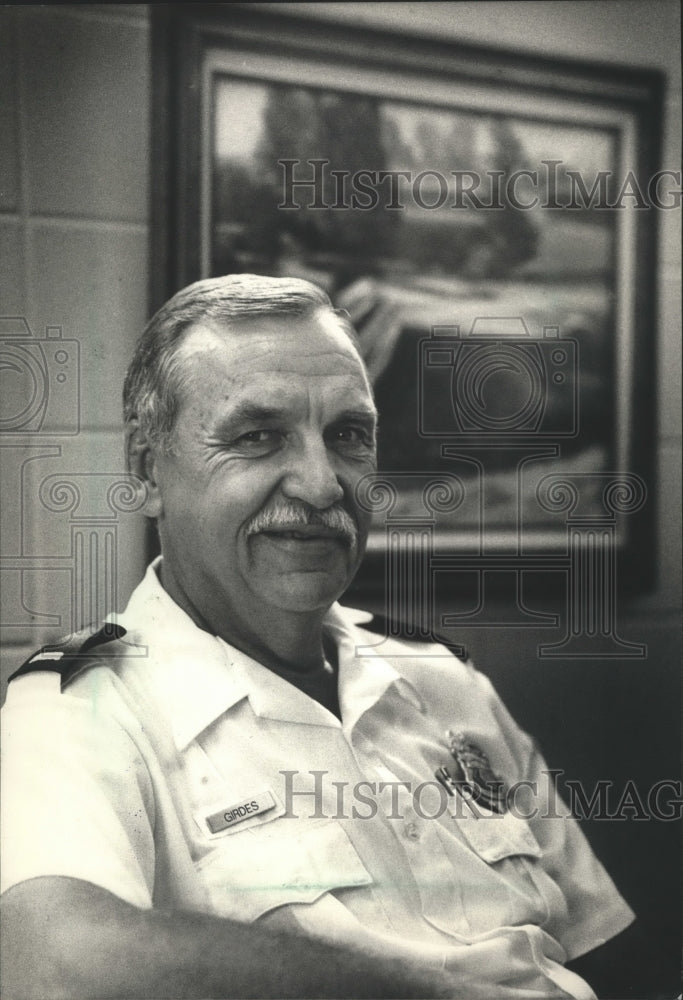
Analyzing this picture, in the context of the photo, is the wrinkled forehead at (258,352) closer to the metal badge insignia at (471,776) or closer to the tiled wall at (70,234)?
the tiled wall at (70,234)

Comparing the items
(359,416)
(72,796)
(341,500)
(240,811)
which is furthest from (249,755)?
(359,416)

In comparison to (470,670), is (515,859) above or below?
below

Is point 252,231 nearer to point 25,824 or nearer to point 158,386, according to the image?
point 158,386

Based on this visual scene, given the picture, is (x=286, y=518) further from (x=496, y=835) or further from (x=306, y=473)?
(x=496, y=835)

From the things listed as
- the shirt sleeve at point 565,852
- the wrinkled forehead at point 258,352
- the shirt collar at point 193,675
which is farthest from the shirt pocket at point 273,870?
the wrinkled forehead at point 258,352

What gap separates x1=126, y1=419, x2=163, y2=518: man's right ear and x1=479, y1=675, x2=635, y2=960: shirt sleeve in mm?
467

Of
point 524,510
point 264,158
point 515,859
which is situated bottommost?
point 515,859

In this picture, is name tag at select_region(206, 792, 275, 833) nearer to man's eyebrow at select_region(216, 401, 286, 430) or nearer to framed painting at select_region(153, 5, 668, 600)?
framed painting at select_region(153, 5, 668, 600)

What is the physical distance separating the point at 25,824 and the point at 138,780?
0.43 ft

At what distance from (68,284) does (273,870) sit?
726 mm

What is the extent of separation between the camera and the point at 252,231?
3.84ft

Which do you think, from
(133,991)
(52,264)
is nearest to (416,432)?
(52,264)

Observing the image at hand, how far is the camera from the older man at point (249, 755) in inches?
41.3

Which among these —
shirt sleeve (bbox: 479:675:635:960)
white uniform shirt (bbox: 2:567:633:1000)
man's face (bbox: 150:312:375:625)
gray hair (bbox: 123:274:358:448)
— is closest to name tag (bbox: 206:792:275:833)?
white uniform shirt (bbox: 2:567:633:1000)
